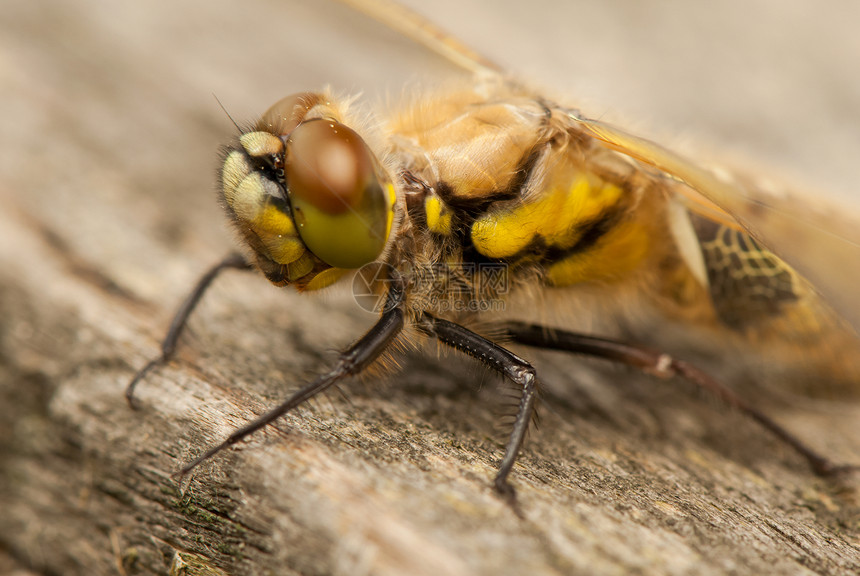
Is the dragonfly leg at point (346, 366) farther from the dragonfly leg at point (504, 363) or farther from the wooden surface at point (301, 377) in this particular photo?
the dragonfly leg at point (504, 363)

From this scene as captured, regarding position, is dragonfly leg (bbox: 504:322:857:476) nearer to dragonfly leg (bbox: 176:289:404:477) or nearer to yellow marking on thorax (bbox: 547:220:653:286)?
yellow marking on thorax (bbox: 547:220:653:286)

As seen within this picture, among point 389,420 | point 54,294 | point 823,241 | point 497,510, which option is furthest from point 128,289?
point 823,241

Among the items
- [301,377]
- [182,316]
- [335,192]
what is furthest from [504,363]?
[182,316]

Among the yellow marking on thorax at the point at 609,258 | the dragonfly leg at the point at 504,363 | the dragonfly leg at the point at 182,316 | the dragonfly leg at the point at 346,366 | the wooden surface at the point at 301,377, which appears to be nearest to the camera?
the wooden surface at the point at 301,377

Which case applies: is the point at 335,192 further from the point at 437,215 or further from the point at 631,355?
the point at 631,355

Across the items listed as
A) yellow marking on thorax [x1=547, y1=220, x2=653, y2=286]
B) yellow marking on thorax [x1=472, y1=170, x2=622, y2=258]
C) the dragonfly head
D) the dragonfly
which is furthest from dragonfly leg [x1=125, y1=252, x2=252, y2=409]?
yellow marking on thorax [x1=547, y1=220, x2=653, y2=286]

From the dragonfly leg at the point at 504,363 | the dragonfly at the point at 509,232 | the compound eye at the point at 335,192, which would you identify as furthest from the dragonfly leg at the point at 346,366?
the compound eye at the point at 335,192

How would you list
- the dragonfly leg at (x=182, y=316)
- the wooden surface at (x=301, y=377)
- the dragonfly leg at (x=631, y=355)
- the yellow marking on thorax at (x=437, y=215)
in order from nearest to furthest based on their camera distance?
1. the wooden surface at (x=301, y=377)
2. the dragonfly leg at (x=182, y=316)
3. the yellow marking on thorax at (x=437, y=215)
4. the dragonfly leg at (x=631, y=355)

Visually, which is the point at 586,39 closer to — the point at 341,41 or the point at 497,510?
the point at 341,41
